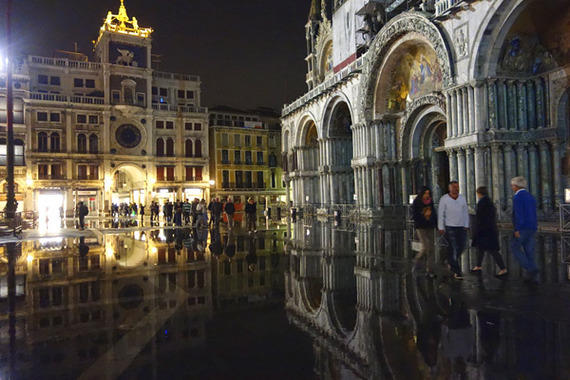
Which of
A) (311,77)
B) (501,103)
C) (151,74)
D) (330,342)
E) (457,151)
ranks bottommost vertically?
(330,342)

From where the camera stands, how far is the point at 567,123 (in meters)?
17.8

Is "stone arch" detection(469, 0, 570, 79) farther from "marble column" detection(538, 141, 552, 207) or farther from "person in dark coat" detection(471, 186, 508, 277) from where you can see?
"person in dark coat" detection(471, 186, 508, 277)

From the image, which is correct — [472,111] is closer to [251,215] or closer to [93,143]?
[251,215]

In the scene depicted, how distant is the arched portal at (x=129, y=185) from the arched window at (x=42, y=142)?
8.11 m

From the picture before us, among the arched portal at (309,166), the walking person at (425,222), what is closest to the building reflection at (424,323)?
the walking person at (425,222)

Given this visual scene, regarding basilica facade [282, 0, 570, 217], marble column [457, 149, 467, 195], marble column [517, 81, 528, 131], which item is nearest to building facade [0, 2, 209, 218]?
basilica facade [282, 0, 570, 217]

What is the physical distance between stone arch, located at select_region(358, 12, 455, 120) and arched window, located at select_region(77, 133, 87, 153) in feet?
121

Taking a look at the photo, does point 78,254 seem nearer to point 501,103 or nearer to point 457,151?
point 457,151

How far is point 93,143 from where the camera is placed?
51375mm

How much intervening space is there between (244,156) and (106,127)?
19.1 metres

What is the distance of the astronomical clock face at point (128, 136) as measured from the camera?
52781mm

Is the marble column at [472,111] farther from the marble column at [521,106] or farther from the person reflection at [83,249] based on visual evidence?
the person reflection at [83,249]

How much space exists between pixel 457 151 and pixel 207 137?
43371mm

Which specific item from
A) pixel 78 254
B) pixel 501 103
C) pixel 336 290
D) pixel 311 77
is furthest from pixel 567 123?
pixel 311 77
